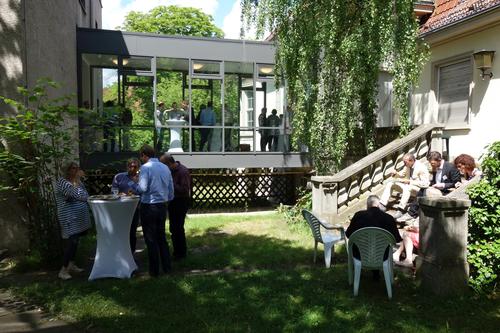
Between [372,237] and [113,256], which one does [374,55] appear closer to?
[372,237]

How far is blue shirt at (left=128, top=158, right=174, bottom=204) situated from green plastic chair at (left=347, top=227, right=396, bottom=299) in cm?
261

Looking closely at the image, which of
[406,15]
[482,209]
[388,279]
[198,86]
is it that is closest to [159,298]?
[388,279]

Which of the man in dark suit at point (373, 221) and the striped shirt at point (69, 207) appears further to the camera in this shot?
the striped shirt at point (69, 207)

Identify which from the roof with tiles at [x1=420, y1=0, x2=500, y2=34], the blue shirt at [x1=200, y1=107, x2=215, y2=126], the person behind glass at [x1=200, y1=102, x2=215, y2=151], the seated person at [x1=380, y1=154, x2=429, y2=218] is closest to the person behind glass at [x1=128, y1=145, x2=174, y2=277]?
the seated person at [x1=380, y1=154, x2=429, y2=218]

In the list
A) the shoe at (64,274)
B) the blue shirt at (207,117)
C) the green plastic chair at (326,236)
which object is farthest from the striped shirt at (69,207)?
the blue shirt at (207,117)

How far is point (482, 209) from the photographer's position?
5570 mm

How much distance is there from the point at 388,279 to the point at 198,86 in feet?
33.1

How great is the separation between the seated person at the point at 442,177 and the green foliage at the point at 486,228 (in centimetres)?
191

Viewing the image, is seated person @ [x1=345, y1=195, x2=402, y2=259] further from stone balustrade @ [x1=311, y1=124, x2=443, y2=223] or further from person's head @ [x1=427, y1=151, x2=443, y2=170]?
stone balustrade @ [x1=311, y1=124, x2=443, y2=223]

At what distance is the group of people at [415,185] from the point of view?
6602 mm

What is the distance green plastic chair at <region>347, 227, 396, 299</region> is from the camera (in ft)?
17.3

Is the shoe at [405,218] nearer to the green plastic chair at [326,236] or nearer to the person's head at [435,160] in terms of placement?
the person's head at [435,160]

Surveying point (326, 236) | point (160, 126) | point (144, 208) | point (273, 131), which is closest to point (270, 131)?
point (273, 131)

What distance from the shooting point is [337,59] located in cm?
949
